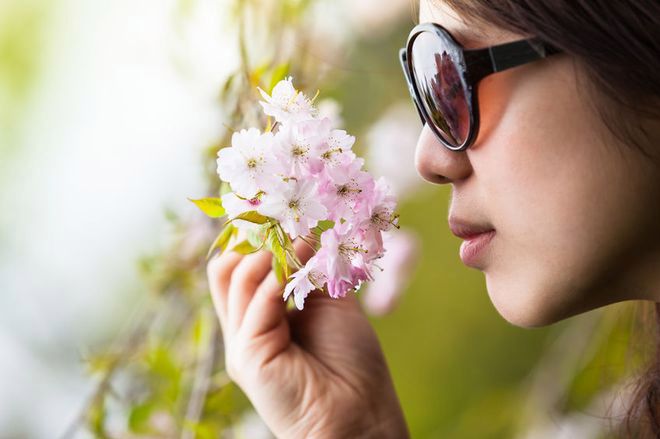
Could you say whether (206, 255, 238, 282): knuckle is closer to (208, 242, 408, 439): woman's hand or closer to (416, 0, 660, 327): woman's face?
(208, 242, 408, 439): woman's hand

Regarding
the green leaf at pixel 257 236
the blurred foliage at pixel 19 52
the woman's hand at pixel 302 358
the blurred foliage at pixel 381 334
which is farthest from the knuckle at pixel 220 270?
the blurred foliage at pixel 19 52

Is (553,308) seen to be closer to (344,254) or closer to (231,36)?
(344,254)

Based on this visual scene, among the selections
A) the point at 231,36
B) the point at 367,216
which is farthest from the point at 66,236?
the point at 367,216

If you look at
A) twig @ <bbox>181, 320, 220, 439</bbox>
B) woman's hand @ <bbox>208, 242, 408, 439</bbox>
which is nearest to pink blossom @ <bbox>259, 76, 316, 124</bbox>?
woman's hand @ <bbox>208, 242, 408, 439</bbox>

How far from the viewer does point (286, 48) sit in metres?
1.15

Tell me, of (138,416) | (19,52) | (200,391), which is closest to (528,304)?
(200,391)

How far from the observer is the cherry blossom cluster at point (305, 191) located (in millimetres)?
656

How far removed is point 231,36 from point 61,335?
147 cm

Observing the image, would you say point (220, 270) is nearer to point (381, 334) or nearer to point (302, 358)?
point (302, 358)

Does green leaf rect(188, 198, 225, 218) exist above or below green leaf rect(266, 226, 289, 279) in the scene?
above

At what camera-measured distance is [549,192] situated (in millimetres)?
688

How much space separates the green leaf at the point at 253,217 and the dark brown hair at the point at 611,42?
0.84 ft

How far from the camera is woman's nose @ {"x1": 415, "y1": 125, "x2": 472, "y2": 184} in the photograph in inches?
29.1

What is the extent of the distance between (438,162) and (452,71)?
9cm
